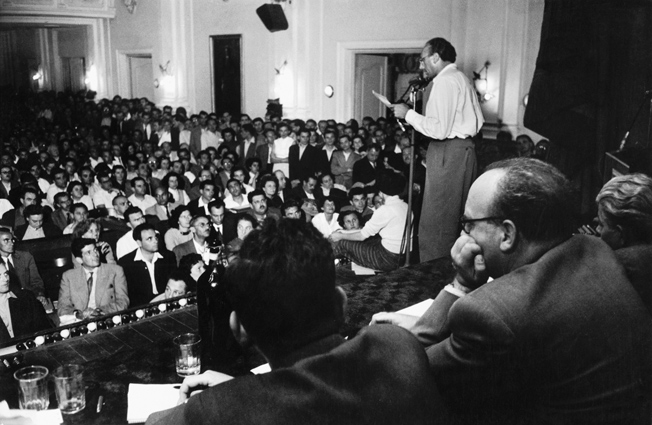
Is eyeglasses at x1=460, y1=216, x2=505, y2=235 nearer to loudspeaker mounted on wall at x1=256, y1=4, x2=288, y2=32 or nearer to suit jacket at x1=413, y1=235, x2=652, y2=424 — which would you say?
suit jacket at x1=413, y1=235, x2=652, y2=424

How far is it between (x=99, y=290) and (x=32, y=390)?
2.72m

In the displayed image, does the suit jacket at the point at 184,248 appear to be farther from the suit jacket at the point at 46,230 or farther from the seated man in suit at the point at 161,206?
the seated man in suit at the point at 161,206

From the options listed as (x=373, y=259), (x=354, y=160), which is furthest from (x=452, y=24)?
(x=373, y=259)

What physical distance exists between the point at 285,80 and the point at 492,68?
340 centimetres

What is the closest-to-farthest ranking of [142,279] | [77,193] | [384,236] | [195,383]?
[195,383] < [142,279] < [384,236] < [77,193]

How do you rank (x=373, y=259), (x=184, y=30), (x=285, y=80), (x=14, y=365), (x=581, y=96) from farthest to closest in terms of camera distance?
(x=184, y=30) < (x=285, y=80) < (x=373, y=259) < (x=581, y=96) < (x=14, y=365)

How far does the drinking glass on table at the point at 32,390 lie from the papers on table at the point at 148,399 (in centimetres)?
18

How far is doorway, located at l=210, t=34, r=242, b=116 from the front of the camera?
1008cm

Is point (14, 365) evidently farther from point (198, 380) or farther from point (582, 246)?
point (582, 246)

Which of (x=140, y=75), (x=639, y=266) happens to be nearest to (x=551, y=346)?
(x=639, y=266)

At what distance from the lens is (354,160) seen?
7.83m

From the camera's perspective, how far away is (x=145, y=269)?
4266 millimetres

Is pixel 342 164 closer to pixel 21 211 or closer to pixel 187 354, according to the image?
pixel 21 211

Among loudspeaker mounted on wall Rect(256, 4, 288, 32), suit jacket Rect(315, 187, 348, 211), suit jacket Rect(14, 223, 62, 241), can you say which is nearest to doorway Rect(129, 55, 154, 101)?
loudspeaker mounted on wall Rect(256, 4, 288, 32)
